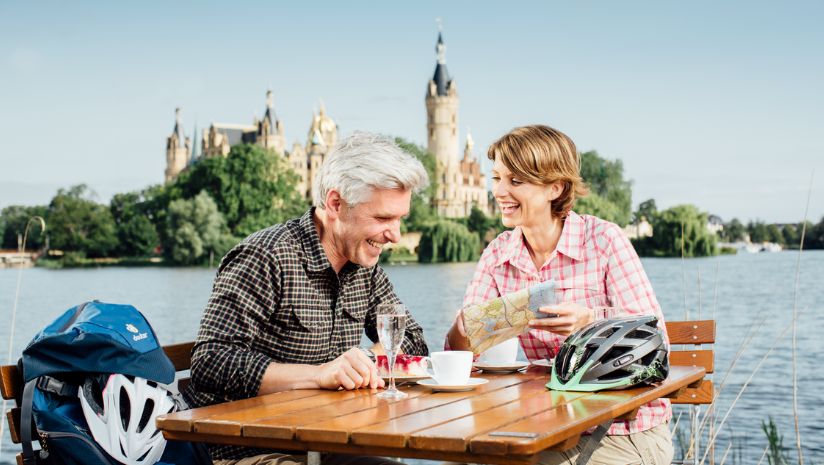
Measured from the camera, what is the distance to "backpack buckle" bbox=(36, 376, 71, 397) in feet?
6.32

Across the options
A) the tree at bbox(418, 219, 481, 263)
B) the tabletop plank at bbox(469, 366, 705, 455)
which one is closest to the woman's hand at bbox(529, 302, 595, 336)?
the tabletop plank at bbox(469, 366, 705, 455)

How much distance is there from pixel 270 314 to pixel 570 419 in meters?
1.03

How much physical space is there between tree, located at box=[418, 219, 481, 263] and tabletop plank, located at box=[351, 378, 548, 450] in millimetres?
42735

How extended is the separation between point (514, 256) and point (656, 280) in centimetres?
2694

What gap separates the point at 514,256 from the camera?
2811 millimetres

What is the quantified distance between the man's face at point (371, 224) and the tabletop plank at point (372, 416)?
21.2 inches

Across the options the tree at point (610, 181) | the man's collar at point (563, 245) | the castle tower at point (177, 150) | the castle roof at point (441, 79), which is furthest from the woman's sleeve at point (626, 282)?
the castle tower at point (177, 150)

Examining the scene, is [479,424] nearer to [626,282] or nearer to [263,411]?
[263,411]

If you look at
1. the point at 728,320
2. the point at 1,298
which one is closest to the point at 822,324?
the point at 728,320

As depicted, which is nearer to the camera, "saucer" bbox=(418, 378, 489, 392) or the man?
"saucer" bbox=(418, 378, 489, 392)

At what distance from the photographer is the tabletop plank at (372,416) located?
150 centimetres

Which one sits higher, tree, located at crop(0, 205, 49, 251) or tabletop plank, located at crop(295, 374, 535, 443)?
tree, located at crop(0, 205, 49, 251)

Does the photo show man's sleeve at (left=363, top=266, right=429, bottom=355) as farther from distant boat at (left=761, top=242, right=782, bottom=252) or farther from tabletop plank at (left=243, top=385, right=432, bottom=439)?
distant boat at (left=761, top=242, right=782, bottom=252)

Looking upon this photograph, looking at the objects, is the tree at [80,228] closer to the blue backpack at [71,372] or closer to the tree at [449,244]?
the tree at [449,244]
